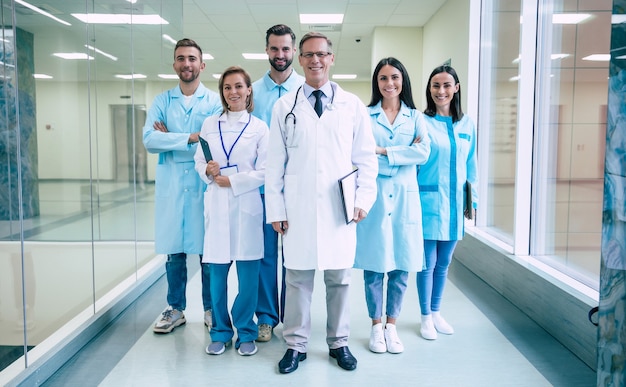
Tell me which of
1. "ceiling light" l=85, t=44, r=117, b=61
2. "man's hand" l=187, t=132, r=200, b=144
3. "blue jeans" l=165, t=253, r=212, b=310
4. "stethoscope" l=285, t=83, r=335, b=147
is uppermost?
"ceiling light" l=85, t=44, r=117, b=61

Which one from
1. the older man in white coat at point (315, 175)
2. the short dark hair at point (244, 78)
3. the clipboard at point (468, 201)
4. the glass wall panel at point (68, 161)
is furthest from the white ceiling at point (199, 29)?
the clipboard at point (468, 201)

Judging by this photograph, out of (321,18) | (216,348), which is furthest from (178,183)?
(321,18)

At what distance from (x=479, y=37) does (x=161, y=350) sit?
13.6ft

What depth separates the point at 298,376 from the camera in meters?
2.47

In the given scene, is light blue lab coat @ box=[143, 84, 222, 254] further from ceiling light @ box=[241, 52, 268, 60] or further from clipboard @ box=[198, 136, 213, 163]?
ceiling light @ box=[241, 52, 268, 60]

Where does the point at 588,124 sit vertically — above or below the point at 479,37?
below

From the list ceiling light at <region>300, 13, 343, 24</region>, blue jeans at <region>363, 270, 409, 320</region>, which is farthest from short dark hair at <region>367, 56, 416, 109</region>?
ceiling light at <region>300, 13, 343, 24</region>

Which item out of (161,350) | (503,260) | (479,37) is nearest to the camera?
(161,350)

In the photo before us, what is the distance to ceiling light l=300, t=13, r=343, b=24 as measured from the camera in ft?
23.5

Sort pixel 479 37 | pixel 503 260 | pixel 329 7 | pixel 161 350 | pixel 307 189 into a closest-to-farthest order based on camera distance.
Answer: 1. pixel 307 189
2. pixel 161 350
3. pixel 503 260
4. pixel 479 37
5. pixel 329 7

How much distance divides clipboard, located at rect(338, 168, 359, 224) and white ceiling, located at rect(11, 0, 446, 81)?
148 cm

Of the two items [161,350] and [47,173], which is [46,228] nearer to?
[47,173]

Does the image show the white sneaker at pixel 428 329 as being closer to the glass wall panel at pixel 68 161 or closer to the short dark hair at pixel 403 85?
the short dark hair at pixel 403 85

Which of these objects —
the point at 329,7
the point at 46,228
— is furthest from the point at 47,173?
the point at 329,7
